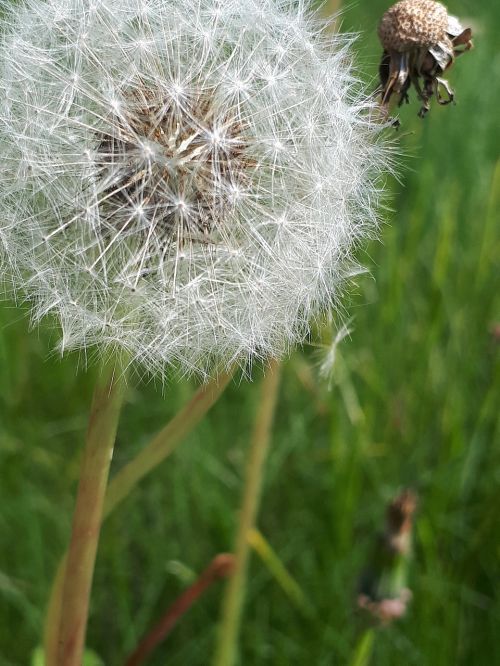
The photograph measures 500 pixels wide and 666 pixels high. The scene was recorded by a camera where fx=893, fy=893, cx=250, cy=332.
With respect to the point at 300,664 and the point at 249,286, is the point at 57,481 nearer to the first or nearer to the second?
the point at 300,664

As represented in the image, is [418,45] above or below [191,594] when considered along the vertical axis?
above

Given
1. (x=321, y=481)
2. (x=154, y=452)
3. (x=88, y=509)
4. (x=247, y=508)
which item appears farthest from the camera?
(x=321, y=481)

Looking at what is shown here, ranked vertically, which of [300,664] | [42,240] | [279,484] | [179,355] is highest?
[42,240]

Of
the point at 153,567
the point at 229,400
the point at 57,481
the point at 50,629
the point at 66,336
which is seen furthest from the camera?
the point at 229,400

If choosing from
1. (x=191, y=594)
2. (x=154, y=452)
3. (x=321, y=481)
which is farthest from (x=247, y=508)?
(x=321, y=481)

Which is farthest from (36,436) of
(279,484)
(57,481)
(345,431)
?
→ (345,431)

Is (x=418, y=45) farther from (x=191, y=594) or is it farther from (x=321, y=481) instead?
(x=321, y=481)

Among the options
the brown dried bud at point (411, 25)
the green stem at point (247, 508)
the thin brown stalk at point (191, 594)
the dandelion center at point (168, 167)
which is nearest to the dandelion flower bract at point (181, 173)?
the dandelion center at point (168, 167)
